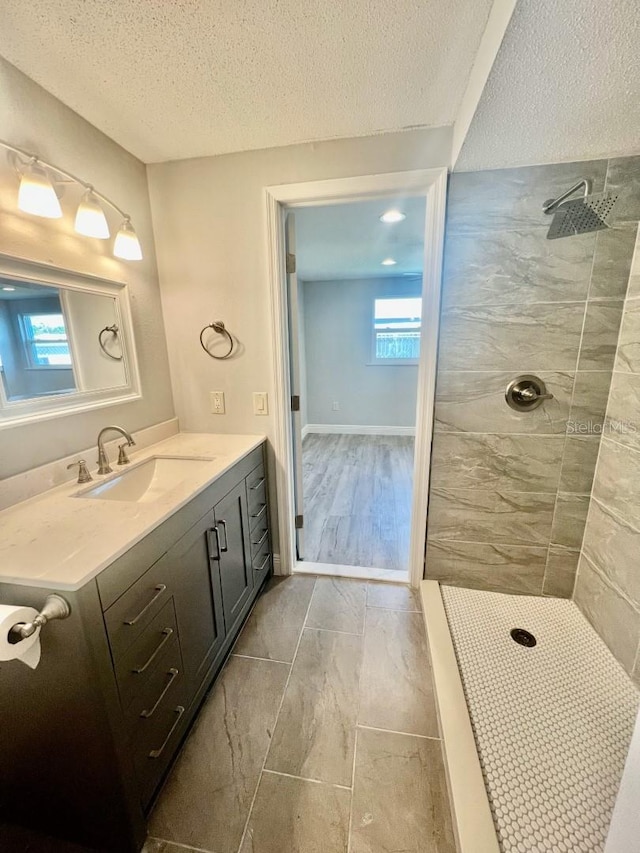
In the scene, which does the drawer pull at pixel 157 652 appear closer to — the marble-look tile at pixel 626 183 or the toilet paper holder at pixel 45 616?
the toilet paper holder at pixel 45 616

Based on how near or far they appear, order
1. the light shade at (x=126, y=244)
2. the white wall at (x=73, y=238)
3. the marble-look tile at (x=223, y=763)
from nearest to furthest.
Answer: the marble-look tile at (x=223, y=763), the white wall at (x=73, y=238), the light shade at (x=126, y=244)

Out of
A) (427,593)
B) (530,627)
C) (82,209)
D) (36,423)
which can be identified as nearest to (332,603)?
(427,593)

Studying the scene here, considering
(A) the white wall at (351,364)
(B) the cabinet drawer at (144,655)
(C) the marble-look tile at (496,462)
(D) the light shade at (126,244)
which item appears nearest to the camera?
(B) the cabinet drawer at (144,655)

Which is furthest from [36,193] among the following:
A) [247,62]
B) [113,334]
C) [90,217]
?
[247,62]

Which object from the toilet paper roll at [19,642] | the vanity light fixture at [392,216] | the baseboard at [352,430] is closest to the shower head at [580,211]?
the vanity light fixture at [392,216]

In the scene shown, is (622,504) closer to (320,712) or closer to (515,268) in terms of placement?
(515,268)

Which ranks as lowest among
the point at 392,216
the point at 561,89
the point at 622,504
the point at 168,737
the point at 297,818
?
the point at 297,818

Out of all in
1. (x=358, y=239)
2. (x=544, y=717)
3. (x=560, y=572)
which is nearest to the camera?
(x=544, y=717)

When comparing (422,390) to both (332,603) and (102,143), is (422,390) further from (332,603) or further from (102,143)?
(102,143)

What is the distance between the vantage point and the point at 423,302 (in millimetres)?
1679

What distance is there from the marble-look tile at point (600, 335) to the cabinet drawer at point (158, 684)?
2.07 m

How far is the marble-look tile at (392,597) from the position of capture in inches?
75.0

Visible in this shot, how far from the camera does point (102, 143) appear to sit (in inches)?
59.8

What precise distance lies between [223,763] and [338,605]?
0.87 m
